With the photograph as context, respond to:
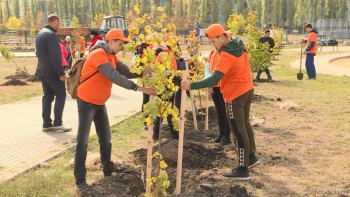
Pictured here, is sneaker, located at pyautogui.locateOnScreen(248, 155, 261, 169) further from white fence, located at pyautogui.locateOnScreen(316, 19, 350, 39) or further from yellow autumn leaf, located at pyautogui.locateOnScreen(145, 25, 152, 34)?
white fence, located at pyautogui.locateOnScreen(316, 19, 350, 39)

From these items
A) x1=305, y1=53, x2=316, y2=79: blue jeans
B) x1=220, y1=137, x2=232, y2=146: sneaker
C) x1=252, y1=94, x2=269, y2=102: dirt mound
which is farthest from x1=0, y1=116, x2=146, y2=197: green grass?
x1=305, y1=53, x2=316, y2=79: blue jeans

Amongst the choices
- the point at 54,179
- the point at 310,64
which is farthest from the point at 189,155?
the point at 310,64

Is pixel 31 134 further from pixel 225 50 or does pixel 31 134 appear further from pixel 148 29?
pixel 148 29

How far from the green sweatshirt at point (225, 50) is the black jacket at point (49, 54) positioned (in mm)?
3492

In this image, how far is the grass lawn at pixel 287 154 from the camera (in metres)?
4.91

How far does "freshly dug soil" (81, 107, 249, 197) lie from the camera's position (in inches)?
173

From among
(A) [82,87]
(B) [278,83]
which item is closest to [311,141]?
(A) [82,87]

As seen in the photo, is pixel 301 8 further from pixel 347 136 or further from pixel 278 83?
pixel 347 136

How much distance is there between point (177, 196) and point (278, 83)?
463 inches

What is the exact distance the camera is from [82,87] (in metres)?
4.78

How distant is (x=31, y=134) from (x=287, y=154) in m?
4.54

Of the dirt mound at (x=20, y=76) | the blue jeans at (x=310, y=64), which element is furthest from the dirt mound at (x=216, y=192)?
the dirt mound at (x=20, y=76)

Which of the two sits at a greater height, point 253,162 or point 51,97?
point 51,97

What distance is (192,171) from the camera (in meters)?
5.46
